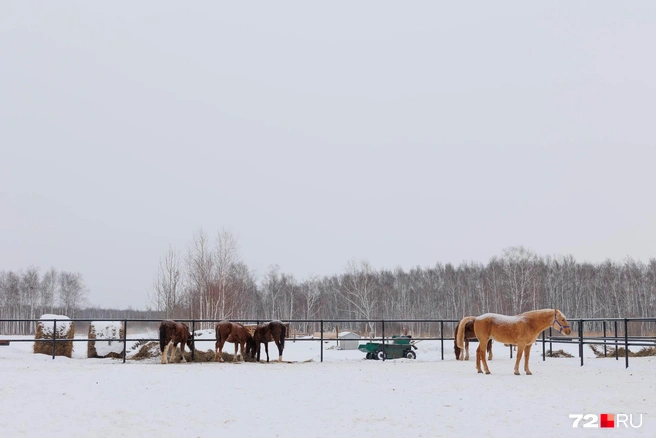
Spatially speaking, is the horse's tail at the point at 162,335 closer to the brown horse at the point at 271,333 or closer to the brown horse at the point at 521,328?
the brown horse at the point at 271,333

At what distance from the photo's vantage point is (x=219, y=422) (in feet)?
24.1

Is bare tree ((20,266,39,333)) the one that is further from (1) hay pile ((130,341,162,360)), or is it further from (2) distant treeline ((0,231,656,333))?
(1) hay pile ((130,341,162,360))

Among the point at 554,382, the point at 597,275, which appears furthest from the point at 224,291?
the point at 597,275

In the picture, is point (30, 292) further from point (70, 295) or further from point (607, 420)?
point (607, 420)

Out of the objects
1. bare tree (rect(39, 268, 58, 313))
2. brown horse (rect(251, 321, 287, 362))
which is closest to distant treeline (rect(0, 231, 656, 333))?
bare tree (rect(39, 268, 58, 313))

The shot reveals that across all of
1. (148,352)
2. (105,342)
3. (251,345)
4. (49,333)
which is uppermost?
(49,333)

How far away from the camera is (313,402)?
8.72 metres

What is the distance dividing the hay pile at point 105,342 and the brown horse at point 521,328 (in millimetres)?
11559

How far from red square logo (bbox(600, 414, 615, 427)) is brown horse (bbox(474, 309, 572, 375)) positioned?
16.1 feet

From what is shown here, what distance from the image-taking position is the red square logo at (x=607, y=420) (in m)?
6.95

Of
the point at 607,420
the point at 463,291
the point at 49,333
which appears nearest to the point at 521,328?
the point at 607,420

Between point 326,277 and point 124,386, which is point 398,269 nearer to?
point 326,277

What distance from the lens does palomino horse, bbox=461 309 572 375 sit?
1234cm

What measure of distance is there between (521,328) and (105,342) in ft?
43.4
